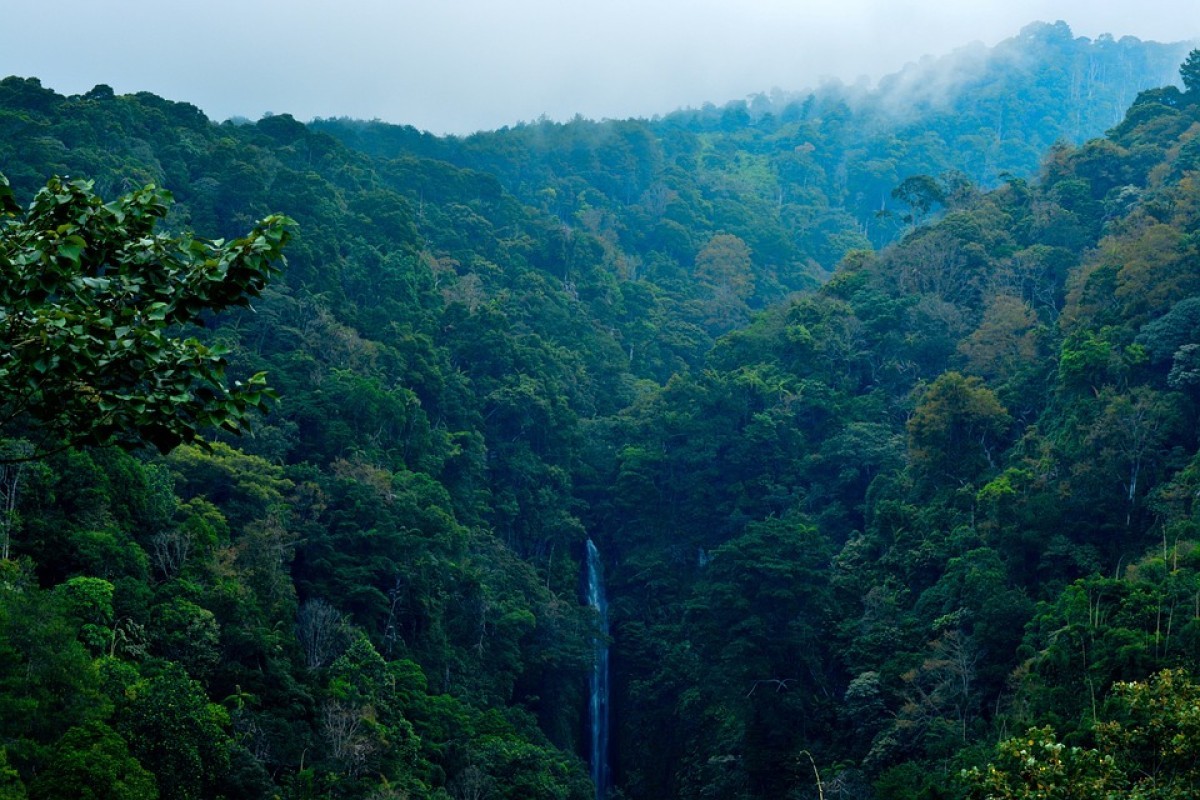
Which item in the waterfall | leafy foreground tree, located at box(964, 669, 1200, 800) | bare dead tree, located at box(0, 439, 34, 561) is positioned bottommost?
the waterfall

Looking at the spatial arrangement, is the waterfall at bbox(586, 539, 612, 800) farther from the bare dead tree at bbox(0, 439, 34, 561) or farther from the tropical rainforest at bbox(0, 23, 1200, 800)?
the bare dead tree at bbox(0, 439, 34, 561)

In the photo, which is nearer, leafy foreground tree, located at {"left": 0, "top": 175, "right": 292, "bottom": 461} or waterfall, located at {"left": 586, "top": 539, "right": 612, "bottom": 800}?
leafy foreground tree, located at {"left": 0, "top": 175, "right": 292, "bottom": 461}

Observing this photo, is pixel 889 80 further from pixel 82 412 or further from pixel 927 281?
pixel 82 412

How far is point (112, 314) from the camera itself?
6.33 metres

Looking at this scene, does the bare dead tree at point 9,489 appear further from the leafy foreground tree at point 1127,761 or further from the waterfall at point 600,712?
the waterfall at point 600,712

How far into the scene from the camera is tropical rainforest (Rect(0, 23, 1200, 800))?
1656cm

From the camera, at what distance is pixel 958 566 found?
2905 cm

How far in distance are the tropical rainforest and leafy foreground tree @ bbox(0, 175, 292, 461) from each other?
0.07ft

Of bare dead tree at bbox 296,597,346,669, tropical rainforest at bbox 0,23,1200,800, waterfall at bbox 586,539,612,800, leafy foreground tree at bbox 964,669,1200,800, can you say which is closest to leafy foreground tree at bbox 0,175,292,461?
tropical rainforest at bbox 0,23,1200,800

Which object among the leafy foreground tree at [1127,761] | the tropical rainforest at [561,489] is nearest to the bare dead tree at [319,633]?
the tropical rainforest at [561,489]

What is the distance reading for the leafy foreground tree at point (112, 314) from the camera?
589 cm

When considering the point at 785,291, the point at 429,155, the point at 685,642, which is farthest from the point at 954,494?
the point at 429,155

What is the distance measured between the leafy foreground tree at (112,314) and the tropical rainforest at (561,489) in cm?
2

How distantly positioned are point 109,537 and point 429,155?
1753 inches
